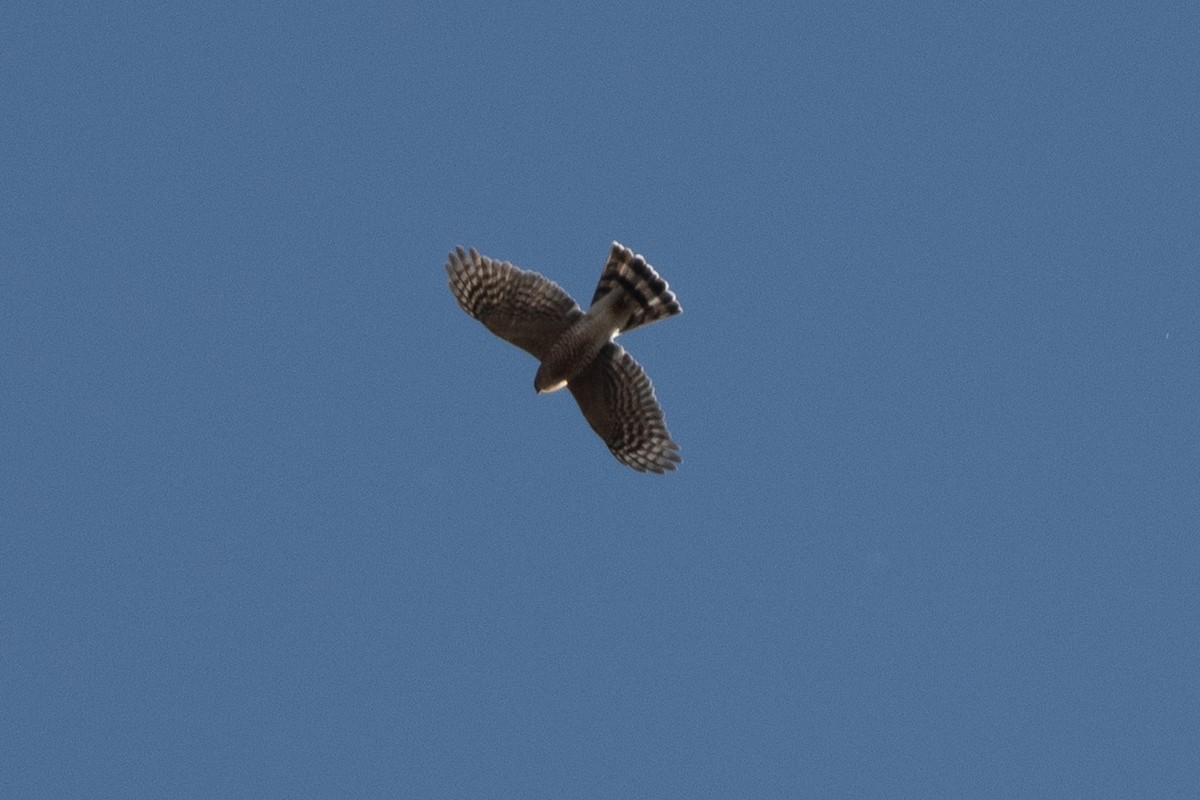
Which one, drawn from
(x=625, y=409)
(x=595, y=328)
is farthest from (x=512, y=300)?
(x=625, y=409)

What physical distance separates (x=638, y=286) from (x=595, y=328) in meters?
0.75

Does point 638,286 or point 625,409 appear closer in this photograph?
point 638,286

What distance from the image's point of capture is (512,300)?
79.3 ft

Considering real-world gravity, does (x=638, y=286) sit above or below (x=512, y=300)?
above

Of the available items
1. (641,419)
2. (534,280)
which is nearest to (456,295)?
(534,280)

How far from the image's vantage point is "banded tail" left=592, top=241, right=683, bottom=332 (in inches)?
934

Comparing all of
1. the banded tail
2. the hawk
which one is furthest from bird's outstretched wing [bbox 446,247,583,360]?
the banded tail

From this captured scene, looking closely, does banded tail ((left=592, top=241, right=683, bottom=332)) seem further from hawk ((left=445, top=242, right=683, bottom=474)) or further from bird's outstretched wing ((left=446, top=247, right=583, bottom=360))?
bird's outstretched wing ((left=446, top=247, right=583, bottom=360))

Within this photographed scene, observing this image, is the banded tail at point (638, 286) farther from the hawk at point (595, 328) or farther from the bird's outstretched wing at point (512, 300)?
the bird's outstretched wing at point (512, 300)

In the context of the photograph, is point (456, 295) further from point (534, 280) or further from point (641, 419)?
point (641, 419)

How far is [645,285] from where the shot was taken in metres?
23.7

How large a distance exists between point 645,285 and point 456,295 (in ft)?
8.11

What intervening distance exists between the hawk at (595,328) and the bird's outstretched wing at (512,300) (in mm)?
13

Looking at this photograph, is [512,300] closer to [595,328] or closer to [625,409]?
Result: [595,328]
